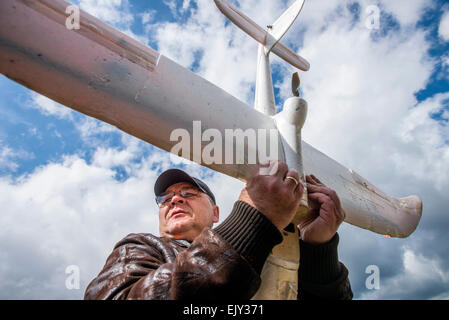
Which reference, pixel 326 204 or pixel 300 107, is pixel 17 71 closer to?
pixel 300 107

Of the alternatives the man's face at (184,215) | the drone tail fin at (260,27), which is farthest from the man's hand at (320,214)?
the drone tail fin at (260,27)

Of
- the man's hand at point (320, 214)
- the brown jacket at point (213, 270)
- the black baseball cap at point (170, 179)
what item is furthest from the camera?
the black baseball cap at point (170, 179)

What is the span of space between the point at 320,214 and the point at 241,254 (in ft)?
1.83

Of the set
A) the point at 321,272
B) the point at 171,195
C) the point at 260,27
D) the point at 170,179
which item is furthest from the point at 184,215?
the point at 260,27

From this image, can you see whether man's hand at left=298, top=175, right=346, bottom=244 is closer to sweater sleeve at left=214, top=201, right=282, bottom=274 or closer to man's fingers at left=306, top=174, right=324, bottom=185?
man's fingers at left=306, top=174, right=324, bottom=185

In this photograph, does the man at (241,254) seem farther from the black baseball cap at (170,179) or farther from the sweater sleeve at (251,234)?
the black baseball cap at (170,179)

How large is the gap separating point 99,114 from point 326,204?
95 centimetres

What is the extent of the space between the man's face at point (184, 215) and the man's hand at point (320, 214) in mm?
722

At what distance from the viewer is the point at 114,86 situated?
0.80m

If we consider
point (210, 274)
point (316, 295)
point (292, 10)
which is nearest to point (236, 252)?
point (210, 274)

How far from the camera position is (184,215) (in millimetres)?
1805

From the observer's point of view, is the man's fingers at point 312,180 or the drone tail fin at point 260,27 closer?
the man's fingers at point 312,180

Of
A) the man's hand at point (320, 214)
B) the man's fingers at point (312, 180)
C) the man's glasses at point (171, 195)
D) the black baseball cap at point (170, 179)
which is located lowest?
the man's hand at point (320, 214)

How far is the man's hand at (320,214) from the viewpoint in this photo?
1.19 metres
